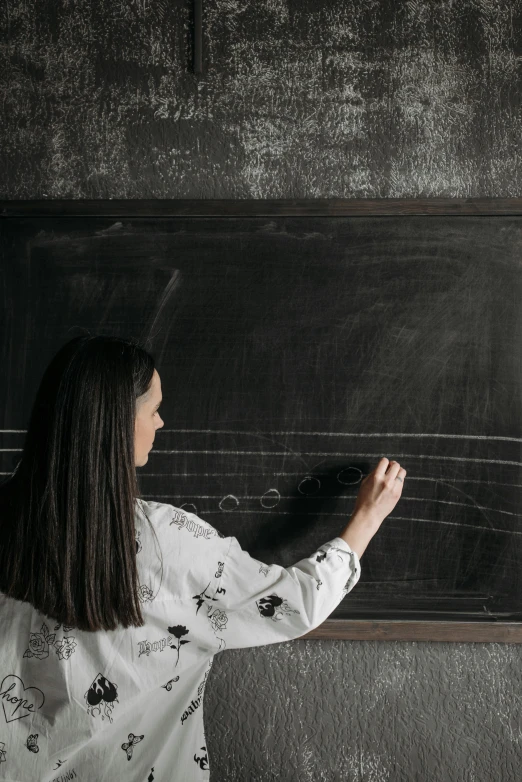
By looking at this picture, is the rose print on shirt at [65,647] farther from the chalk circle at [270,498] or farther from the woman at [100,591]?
the chalk circle at [270,498]

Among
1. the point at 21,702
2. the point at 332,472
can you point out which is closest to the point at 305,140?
the point at 332,472

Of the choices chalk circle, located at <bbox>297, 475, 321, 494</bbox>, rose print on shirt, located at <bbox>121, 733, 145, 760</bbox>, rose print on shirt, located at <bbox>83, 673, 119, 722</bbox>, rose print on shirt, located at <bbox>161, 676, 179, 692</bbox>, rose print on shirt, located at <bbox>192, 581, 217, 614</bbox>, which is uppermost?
chalk circle, located at <bbox>297, 475, 321, 494</bbox>

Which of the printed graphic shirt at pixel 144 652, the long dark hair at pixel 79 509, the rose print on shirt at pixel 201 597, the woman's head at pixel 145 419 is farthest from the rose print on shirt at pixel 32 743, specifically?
the woman's head at pixel 145 419

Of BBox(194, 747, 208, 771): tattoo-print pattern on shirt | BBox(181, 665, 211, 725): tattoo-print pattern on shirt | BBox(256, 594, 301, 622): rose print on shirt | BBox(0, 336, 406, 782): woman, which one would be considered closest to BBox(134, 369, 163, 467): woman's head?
BBox(0, 336, 406, 782): woman

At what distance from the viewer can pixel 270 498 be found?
1.51m

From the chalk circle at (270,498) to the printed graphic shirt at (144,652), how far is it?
1.30 ft

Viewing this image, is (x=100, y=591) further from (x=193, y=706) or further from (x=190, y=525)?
(x=193, y=706)

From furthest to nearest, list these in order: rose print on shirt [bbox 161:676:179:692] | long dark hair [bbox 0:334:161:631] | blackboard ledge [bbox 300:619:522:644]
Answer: blackboard ledge [bbox 300:619:522:644] < rose print on shirt [bbox 161:676:179:692] < long dark hair [bbox 0:334:161:631]

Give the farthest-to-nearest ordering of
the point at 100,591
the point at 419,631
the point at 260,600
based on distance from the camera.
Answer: the point at 419,631 < the point at 260,600 < the point at 100,591

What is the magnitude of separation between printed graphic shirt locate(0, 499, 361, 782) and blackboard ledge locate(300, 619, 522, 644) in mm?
423

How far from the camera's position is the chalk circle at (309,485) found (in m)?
1.50

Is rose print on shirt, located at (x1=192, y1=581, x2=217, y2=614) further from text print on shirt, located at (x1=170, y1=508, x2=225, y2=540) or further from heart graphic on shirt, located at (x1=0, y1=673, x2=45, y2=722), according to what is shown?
heart graphic on shirt, located at (x1=0, y1=673, x2=45, y2=722)

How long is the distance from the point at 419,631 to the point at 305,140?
4.12ft

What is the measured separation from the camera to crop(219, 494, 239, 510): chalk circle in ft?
4.96
